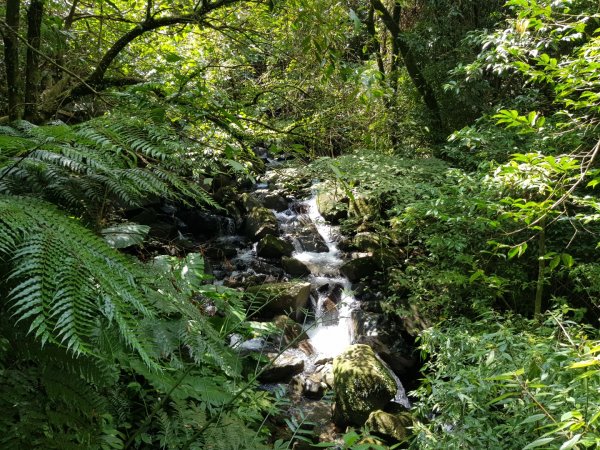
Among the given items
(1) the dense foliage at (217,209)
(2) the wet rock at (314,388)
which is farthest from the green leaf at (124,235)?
(2) the wet rock at (314,388)

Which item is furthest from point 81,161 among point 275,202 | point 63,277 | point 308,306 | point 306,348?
point 275,202

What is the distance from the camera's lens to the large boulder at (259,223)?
26.2 ft

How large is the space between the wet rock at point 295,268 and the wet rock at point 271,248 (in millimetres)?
471

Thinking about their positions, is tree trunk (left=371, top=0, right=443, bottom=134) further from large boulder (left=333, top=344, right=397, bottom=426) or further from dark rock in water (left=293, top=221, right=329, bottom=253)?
large boulder (left=333, top=344, right=397, bottom=426)

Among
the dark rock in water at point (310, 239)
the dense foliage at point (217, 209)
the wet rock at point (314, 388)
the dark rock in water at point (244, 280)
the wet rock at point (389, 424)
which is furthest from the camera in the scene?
the dark rock in water at point (310, 239)

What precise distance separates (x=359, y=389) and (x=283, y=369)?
1029mm

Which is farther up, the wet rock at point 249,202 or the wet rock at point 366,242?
the wet rock at point 249,202

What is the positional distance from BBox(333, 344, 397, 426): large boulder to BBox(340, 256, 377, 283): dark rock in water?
2226 millimetres

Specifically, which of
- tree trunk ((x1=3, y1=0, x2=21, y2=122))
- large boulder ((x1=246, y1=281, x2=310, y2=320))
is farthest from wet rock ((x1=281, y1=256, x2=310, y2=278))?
tree trunk ((x1=3, y1=0, x2=21, y2=122))

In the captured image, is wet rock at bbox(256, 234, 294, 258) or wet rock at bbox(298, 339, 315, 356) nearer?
wet rock at bbox(298, 339, 315, 356)

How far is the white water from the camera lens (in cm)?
564

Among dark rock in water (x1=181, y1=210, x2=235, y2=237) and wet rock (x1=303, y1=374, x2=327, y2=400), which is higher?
dark rock in water (x1=181, y1=210, x2=235, y2=237)

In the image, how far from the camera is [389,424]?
395 cm

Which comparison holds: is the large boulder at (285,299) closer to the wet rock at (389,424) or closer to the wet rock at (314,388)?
A: the wet rock at (314,388)
